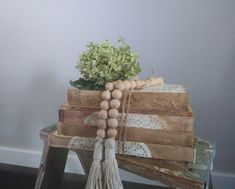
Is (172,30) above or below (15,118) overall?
above

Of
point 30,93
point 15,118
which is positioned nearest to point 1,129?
→ point 15,118

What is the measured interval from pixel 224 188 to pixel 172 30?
69cm

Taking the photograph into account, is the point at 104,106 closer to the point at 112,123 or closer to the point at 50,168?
the point at 112,123

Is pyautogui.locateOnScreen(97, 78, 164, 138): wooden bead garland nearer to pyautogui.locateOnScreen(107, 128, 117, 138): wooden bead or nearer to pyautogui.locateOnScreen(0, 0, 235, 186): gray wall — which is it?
pyautogui.locateOnScreen(107, 128, 117, 138): wooden bead

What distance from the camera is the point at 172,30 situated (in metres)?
1.06

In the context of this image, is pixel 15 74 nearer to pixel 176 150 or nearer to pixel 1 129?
pixel 1 129

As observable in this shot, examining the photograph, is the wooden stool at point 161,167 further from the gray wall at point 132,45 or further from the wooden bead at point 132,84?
the gray wall at point 132,45

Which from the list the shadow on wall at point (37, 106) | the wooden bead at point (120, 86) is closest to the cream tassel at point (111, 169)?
the wooden bead at point (120, 86)

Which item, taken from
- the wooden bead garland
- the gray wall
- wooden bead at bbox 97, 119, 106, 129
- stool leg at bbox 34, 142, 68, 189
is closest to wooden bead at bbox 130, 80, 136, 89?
the wooden bead garland

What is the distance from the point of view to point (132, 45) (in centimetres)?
112

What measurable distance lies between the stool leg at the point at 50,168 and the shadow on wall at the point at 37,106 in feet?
1.54

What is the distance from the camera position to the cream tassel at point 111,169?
58cm

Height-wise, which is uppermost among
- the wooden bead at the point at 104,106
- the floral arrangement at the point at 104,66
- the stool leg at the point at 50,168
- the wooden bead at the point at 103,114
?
the floral arrangement at the point at 104,66

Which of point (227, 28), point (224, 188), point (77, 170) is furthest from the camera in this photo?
point (77, 170)
